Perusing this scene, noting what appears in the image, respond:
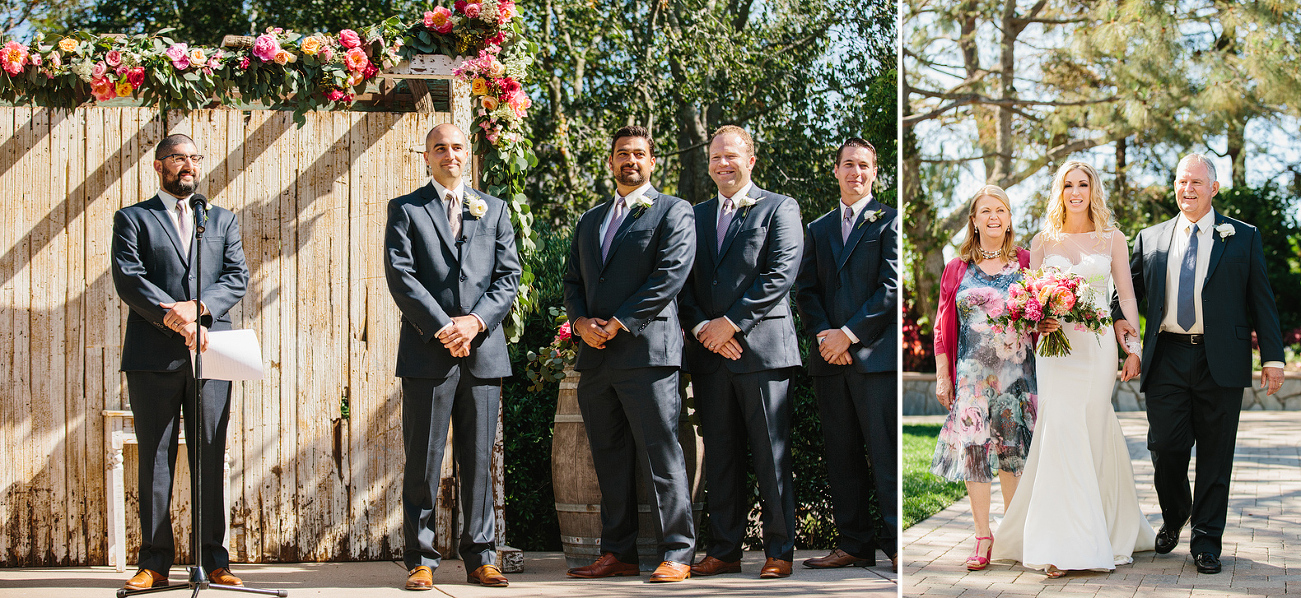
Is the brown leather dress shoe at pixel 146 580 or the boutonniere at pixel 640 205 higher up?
the boutonniere at pixel 640 205

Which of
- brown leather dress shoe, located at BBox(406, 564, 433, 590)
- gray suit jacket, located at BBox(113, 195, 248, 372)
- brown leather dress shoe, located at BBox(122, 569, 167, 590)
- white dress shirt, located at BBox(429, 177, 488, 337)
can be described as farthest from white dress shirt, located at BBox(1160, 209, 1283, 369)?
brown leather dress shoe, located at BBox(122, 569, 167, 590)

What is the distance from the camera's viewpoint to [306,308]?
15.8 feet

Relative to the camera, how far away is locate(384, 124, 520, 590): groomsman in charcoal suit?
4.14 m

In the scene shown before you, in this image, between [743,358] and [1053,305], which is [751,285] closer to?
[743,358]

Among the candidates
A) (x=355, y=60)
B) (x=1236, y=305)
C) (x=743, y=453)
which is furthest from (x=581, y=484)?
(x=1236, y=305)

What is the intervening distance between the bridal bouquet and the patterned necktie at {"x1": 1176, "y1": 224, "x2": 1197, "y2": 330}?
0.42m

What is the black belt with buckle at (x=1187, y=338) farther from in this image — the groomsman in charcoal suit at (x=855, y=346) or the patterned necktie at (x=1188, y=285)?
the groomsman in charcoal suit at (x=855, y=346)

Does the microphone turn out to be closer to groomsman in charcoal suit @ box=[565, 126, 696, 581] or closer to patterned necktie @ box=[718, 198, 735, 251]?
groomsman in charcoal suit @ box=[565, 126, 696, 581]

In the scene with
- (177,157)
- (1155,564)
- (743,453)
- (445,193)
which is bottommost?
(1155,564)

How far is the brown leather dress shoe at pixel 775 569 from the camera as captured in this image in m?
4.26

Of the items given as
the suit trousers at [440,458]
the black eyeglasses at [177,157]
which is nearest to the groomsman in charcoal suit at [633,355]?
the suit trousers at [440,458]

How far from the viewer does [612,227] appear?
452 cm

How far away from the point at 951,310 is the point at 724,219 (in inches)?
45.2

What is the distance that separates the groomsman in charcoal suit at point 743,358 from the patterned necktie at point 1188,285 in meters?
1.76
